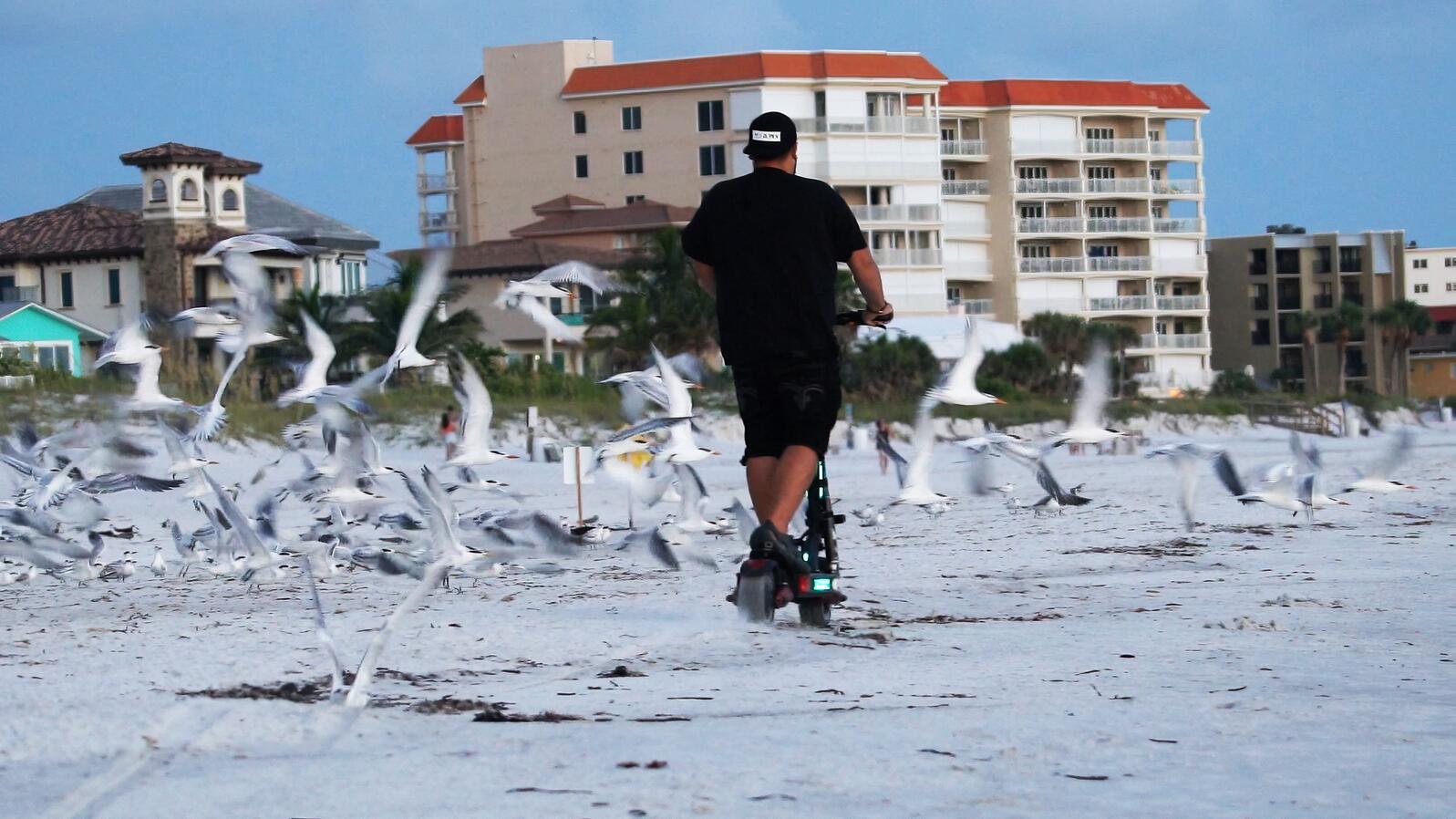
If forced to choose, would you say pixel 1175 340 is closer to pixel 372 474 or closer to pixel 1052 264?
pixel 1052 264

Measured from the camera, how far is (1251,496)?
48.0 feet

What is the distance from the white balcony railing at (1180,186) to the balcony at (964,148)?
10.3 meters

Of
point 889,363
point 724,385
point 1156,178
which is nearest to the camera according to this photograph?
point 724,385

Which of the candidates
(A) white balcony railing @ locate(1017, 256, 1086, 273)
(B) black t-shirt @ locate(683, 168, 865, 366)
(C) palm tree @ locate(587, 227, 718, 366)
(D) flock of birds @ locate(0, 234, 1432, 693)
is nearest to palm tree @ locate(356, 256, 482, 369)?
(C) palm tree @ locate(587, 227, 718, 366)

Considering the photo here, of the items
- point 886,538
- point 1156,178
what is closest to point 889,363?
point 1156,178

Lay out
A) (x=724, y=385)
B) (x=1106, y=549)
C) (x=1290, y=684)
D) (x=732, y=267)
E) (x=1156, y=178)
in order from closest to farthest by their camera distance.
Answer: (x=1290, y=684) < (x=732, y=267) < (x=1106, y=549) < (x=724, y=385) < (x=1156, y=178)

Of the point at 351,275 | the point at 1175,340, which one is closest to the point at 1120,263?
the point at 1175,340

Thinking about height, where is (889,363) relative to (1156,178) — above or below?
below

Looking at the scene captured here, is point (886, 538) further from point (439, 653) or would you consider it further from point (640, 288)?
point (640, 288)

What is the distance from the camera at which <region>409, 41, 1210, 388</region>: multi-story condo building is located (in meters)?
81.7

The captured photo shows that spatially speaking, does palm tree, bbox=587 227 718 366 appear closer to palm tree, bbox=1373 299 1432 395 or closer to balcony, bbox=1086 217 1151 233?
balcony, bbox=1086 217 1151 233

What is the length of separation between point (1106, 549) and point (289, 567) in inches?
240

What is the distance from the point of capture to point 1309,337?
100125mm

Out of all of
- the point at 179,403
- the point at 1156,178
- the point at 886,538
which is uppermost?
the point at 1156,178
